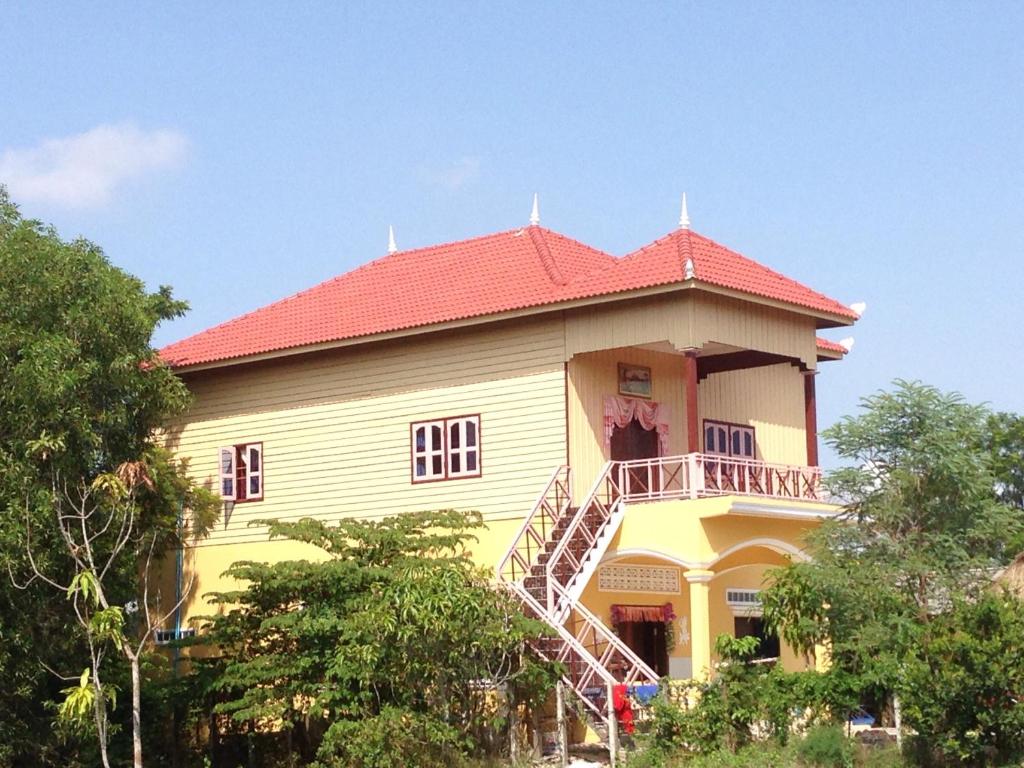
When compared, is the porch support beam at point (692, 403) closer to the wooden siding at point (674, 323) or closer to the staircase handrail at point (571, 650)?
the wooden siding at point (674, 323)

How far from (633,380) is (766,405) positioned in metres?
3.78

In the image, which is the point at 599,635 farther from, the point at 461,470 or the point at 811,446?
the point at 811,446

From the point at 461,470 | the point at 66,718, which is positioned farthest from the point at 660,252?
the point at 66,718

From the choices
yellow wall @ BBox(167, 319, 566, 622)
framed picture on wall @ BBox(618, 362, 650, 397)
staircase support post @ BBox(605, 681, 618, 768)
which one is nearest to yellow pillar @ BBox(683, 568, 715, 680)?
staircase support post @ BBox(605, 681, 618, 768)

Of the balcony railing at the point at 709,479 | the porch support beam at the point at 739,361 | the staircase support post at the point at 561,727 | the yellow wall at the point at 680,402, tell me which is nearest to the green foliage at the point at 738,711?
the staircase support post at the point at 561,727

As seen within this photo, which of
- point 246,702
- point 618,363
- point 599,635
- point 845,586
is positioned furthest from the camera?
point 618,363

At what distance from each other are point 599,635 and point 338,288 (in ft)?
26.7

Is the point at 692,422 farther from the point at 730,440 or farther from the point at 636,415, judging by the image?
the point at 730,440

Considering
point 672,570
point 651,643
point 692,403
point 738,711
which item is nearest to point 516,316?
point 692,403

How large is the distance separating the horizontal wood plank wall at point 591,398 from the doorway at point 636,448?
0.34m

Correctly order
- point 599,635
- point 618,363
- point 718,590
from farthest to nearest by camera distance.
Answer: point 718,590 < point 618,363 < point 599,635

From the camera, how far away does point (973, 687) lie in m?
17.4

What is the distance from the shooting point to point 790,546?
23859 mm

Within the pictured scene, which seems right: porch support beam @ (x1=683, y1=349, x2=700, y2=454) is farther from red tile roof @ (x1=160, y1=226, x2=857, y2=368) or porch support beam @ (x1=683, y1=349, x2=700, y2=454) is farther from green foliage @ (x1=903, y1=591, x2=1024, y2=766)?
green foliage @ (x1=903, y1=591, x2=1024, y2=766)
